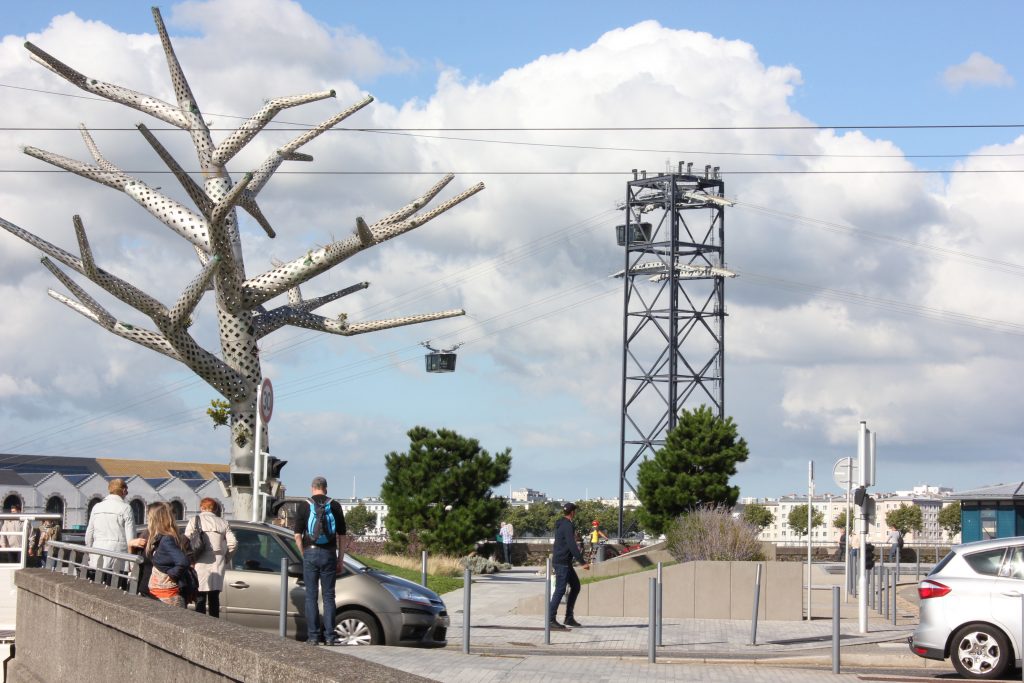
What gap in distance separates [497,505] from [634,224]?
2773 centimetres

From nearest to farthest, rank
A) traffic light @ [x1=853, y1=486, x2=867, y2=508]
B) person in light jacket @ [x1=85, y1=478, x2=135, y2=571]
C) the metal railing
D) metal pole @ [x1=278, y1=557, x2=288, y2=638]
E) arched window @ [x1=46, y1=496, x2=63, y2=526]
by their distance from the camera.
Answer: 1. the metal railing
2. metal pole @ [x1=278, y1=557, x2=288, y2=638]
3. person in light jacket @ [x1=85, y1=478, x2=135, y2=571]
4. traffic light @ [x1=853, y1=486, x2=867, y2=508]
5. arched window @ [x1=46, y1=496, x2=63, y2=526]

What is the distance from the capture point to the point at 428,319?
88.6 ft

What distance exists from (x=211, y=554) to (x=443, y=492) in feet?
83.0

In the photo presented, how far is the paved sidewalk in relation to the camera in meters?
12.9

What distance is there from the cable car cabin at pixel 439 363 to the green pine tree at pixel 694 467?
11998mm

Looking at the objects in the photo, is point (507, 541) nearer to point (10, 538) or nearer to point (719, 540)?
point (719, 540)

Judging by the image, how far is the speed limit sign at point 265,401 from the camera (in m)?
20.3

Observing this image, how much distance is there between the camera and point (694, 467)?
37844 mm

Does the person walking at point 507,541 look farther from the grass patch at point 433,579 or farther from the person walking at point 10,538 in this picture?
the person walking at point 10,538

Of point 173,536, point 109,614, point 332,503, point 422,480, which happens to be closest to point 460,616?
point 332,503

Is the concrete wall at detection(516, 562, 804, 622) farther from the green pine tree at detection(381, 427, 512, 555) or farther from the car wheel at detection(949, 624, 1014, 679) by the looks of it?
the green pine tree at detection(381, 427, 512, 555)

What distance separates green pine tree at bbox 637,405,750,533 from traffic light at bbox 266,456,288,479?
58.4 feet

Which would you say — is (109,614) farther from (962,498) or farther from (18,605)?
(962,498)

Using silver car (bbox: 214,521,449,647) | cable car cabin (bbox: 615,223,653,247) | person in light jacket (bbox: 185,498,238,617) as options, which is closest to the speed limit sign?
silver car (bbox: 214,521,449,647)
